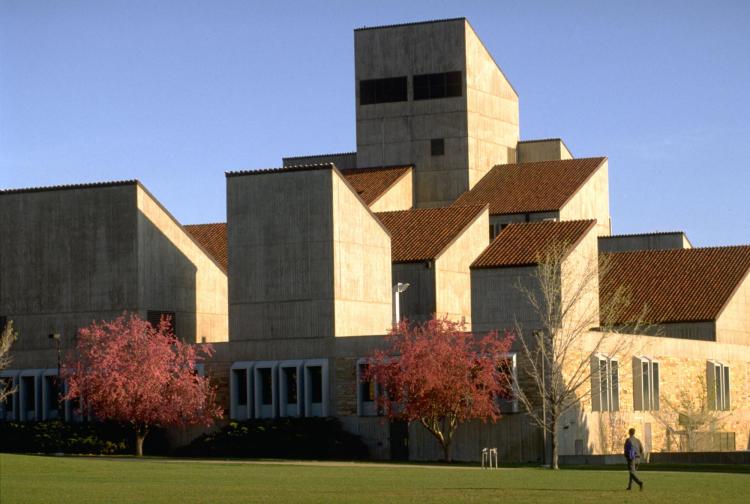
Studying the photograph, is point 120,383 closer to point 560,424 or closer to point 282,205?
point 282,205

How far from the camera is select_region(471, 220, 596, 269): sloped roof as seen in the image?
6869 centimetres

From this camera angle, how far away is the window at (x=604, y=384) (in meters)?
63.8

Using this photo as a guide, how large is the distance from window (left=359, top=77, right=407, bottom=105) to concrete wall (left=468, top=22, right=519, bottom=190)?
156 inches

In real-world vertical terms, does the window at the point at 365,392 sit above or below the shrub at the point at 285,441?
above

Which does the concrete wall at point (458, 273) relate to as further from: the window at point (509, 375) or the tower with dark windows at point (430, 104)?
the tower with dark windows at point (430, 104)

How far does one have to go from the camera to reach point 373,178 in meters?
86.0

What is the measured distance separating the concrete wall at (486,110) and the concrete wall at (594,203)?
551 cm

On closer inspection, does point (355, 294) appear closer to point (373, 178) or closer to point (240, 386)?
point (240, 386)

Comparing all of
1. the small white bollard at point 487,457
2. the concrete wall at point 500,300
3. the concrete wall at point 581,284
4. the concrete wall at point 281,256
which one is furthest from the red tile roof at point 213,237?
the small white bollard at point 487,457

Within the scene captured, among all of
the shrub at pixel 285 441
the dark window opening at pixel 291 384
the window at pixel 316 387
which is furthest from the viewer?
the dark window opening at pixel 291 384

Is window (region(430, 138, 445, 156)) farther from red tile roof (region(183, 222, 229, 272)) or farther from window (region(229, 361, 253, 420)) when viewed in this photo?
window (region(229, 361, 253, 420))

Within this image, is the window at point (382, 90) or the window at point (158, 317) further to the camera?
the window at point (382, 90)

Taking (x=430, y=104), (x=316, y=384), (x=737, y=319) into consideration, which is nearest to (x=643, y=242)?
(x=737, y=319)

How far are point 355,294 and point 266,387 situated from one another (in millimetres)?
5412
